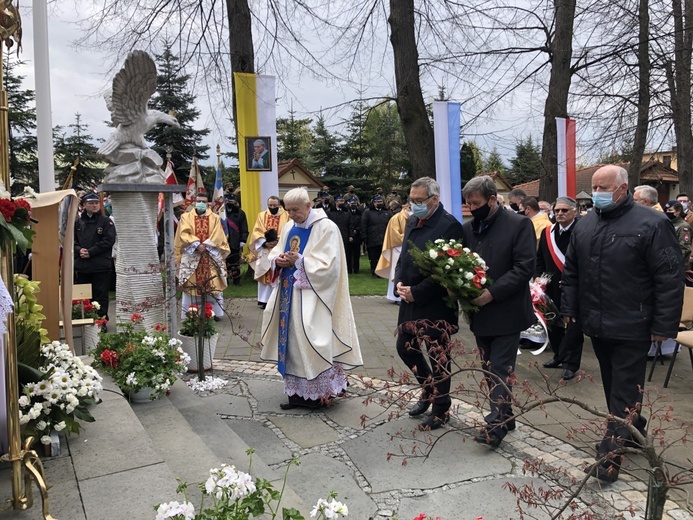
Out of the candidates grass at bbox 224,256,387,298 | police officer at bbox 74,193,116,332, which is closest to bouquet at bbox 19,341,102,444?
police officer at bbox 74,193,116,332

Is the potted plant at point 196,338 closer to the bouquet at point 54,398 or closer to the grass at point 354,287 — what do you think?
the bouquet at point 54,398

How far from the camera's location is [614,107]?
1352cm

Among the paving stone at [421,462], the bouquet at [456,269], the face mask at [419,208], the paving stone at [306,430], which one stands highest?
the face mask at [419,208]

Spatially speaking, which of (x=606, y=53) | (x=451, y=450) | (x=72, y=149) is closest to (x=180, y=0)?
(x=606, y=53)

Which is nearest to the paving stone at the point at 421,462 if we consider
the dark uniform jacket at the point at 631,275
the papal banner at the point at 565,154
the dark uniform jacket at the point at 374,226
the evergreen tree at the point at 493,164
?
the dark uniform jacket at the point at 631,275

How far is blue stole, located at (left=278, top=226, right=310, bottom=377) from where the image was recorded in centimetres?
505

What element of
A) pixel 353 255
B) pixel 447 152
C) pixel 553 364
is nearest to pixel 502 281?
pixel 553 364

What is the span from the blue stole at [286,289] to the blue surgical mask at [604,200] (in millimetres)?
2369

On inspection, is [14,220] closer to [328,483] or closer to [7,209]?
[7,209]

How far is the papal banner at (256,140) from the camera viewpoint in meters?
11.9

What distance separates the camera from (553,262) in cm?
692

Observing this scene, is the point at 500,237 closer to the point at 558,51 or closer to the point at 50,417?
the point at 50,417

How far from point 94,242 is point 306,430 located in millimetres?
5193

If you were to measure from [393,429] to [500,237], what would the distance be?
5.59 feet
